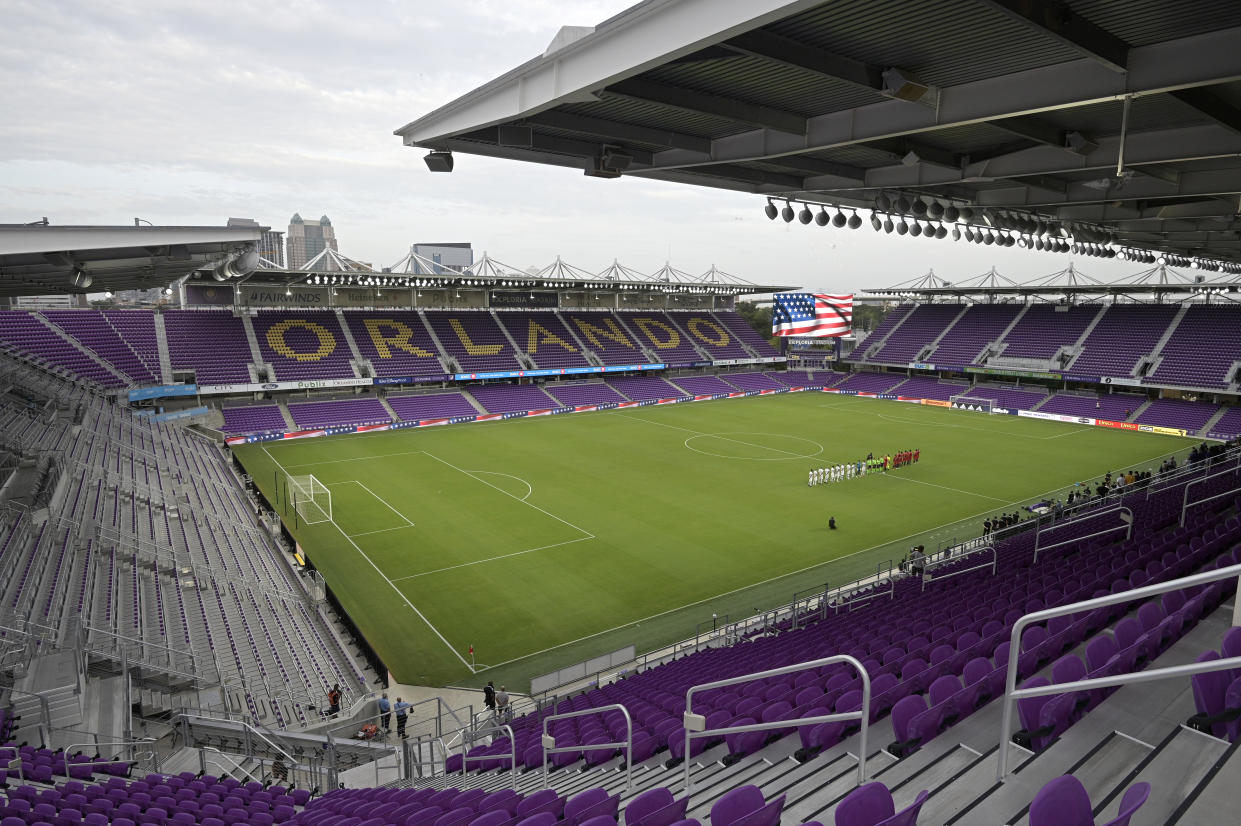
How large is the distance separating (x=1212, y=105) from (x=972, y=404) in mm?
48649

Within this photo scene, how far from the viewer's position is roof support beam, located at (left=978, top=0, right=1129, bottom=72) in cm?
571

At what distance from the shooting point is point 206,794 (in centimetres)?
791

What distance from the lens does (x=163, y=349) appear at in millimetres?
43375

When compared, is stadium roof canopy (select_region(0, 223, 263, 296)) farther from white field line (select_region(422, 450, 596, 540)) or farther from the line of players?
the line of players

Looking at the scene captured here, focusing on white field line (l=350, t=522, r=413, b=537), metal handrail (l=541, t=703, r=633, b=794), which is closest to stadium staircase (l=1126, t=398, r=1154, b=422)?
white field line (l=350, t=522, r=413, b=537)

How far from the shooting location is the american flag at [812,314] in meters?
61.3

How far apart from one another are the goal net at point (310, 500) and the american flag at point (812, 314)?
4293 cm

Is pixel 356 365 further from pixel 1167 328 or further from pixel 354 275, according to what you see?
pixel 1167 328

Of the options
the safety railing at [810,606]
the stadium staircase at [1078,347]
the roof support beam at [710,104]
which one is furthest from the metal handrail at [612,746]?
the stadium staircase at [1078,347]

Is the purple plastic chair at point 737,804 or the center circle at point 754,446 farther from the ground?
the purple plastic chair at point 737,804

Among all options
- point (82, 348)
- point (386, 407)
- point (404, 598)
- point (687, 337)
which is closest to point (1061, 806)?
point (404, 598)

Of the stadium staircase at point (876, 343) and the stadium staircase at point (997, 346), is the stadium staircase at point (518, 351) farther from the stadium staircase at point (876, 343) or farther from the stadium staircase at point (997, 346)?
the stadium staircase at point (997, 346)

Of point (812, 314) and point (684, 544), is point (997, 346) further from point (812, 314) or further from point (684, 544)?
point (684, 544)

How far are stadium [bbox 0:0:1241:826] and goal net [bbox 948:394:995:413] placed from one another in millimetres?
7815
